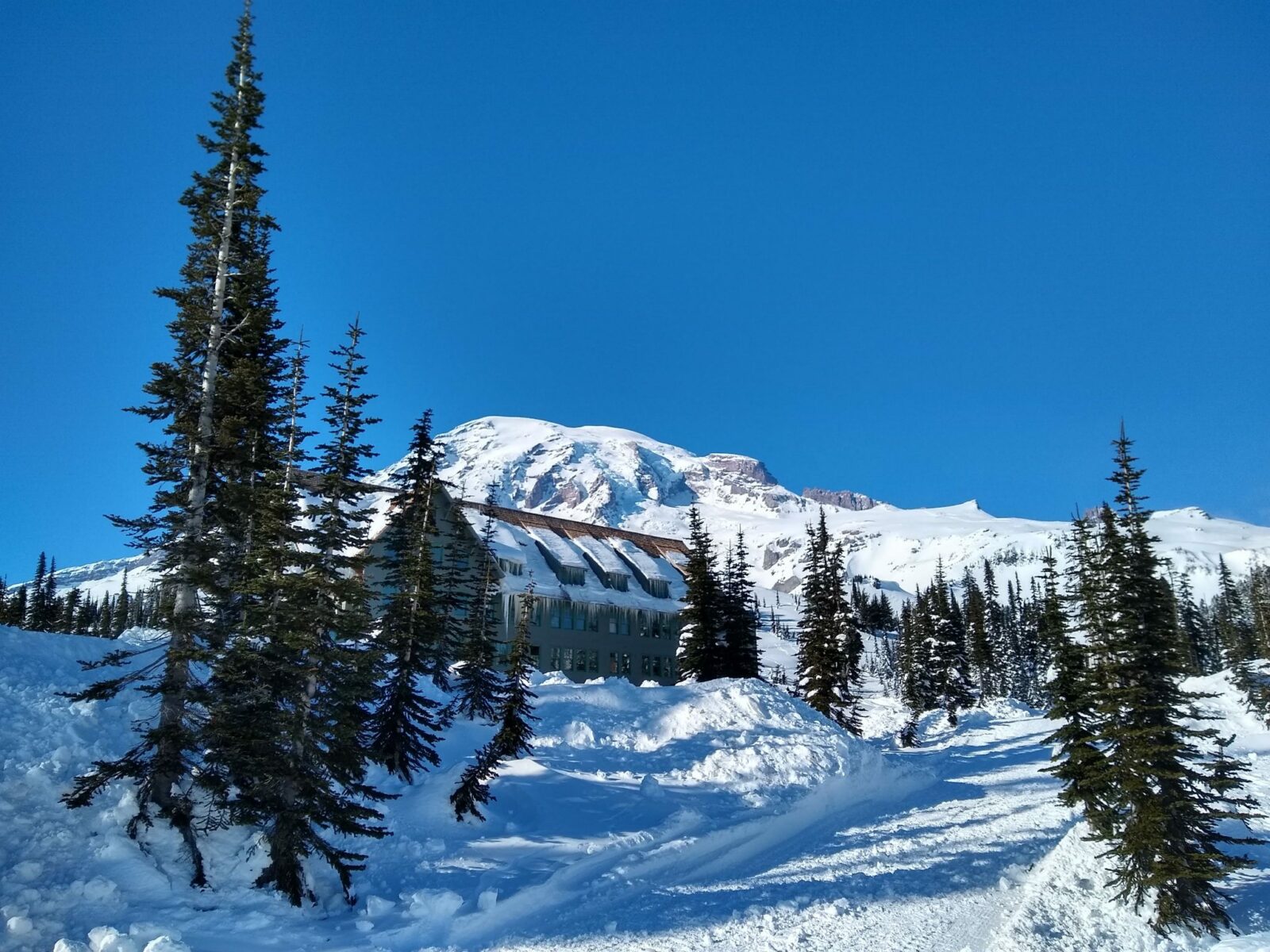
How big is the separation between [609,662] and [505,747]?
31906 mm

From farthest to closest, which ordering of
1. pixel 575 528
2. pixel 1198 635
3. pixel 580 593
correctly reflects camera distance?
1. pixel 1198 635
2. pixel 575 528
3. pixel 580 593

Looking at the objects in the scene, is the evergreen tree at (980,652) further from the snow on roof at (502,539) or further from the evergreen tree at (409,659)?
the evergreen tree at (409,659)

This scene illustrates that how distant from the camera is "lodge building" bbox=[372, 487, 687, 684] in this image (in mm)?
50125

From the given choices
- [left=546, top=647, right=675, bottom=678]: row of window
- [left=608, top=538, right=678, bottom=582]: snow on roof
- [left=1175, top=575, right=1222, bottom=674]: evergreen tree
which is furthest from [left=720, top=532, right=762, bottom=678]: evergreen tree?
[left=1175, top=575, right=1222, bottom=674]: evergreen tree

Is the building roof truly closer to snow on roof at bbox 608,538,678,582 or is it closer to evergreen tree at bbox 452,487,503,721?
snow on roof at bbox 608,538,678,582

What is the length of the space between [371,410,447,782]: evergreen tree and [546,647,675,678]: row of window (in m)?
18.3

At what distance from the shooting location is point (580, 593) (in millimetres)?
54062

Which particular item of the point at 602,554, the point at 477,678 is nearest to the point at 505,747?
the point at 477,678

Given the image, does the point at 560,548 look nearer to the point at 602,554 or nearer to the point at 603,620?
the point at 602,554

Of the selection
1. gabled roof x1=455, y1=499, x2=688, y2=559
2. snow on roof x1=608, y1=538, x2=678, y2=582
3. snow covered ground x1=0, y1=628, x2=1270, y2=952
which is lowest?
snow covered ground x1=0, y1=628, x2=1270, y2=952

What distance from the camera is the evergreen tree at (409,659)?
2352cm

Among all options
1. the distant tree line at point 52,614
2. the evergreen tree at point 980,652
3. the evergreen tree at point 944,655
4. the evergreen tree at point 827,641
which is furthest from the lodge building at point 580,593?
the evergreen tree at point 980,652

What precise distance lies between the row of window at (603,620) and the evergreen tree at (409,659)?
56.5 feet

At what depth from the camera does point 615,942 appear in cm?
1428
